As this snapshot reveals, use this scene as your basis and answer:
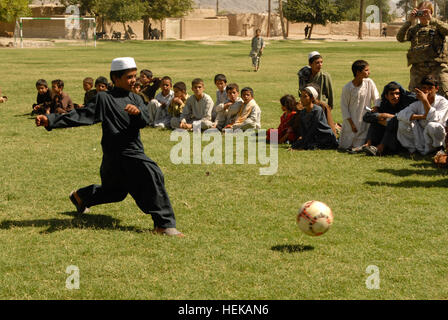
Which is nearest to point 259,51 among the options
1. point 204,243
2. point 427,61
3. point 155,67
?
point 155,67

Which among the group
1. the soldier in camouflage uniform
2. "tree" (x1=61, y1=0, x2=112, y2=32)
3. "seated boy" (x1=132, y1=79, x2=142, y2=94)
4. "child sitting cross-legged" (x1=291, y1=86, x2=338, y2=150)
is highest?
"tree" (x1=61, y1=0, x2=112, y2=32)

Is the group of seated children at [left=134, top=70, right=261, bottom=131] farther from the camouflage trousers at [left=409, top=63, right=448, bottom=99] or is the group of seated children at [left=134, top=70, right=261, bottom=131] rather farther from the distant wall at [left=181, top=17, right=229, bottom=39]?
the distant wall at [left=181, top=17, right=229, bottom=39]

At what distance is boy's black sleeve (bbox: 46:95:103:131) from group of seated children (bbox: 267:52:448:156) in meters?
5.10

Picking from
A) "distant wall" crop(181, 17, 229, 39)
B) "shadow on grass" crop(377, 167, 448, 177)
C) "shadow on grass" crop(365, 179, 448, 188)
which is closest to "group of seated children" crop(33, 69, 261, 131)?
"shadow on grass" crop(377, 167, 448, 177)

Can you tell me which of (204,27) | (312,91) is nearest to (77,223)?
(312,91)

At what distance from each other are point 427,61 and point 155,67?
19.7m

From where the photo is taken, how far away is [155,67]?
29.7m

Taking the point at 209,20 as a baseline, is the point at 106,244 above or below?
below

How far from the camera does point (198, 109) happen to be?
12.6m

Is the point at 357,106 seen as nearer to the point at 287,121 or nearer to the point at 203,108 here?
the point at 287,121

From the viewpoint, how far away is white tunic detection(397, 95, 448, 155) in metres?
9.71

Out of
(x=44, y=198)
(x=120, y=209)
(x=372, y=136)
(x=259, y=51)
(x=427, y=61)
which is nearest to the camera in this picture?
(x=120, y=209)

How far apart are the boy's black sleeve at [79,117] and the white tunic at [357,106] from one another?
5458mm

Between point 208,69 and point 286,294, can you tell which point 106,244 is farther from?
point 208,69
